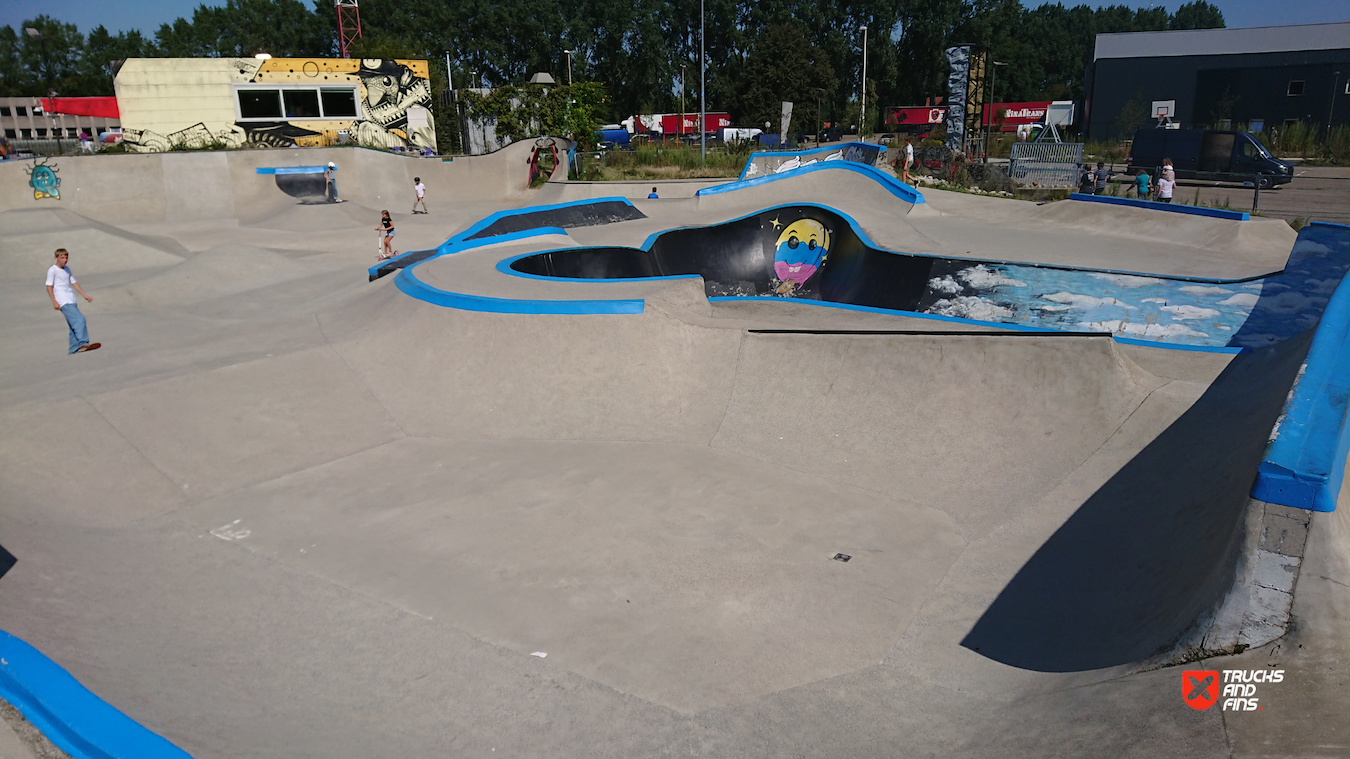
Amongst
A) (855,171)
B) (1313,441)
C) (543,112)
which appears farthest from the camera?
(543,112)

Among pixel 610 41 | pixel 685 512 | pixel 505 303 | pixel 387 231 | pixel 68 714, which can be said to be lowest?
pixel 685 512

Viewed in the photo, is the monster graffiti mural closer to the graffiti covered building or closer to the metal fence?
the graffiti covered building

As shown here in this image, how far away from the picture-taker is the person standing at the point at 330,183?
85.1 ft

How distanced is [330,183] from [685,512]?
78.0ft

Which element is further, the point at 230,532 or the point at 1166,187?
the point at 1166,187

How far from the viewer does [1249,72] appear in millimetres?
45500

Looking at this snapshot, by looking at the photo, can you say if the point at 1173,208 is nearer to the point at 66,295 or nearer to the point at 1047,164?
the point at 1047,164

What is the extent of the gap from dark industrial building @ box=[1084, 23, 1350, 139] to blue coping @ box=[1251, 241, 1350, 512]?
153 ft

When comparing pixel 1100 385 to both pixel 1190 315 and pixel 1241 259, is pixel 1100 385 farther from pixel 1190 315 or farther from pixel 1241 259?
pixel 1241 259

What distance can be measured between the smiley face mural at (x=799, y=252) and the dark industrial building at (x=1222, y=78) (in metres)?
39.0

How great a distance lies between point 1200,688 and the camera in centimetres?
355

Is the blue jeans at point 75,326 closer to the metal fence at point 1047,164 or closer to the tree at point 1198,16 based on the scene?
the metal fence at point 1047,164

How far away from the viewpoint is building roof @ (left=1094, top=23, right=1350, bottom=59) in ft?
141

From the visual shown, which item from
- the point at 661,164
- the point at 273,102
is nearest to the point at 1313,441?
the point at 661,164
